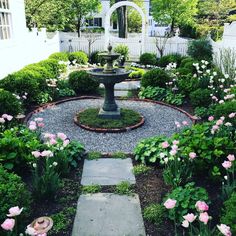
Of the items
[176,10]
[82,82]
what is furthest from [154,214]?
[176,10]

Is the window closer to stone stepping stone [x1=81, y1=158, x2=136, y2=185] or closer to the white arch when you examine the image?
stone stepping stone [x1=81, y1=158, x2=136, y2=185]

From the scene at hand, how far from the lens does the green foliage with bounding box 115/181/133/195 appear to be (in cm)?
370

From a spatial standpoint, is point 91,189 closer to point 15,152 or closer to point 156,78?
point 15,152

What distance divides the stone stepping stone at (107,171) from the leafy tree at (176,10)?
20.7 metres

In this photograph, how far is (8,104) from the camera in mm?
5637

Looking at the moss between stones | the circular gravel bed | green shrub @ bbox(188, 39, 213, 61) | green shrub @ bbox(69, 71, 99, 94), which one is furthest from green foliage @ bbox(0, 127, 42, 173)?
green shrub @ bbox(188, 39, 213, 61)

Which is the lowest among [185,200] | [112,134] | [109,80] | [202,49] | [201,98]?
[112,134]

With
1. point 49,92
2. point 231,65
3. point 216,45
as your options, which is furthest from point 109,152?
point 216,45

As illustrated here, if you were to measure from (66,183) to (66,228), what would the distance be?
96 cm

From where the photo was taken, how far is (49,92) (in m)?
8.38

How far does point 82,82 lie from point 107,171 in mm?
5159

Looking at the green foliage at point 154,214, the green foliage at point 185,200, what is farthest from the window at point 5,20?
the green foliage at point 185,200

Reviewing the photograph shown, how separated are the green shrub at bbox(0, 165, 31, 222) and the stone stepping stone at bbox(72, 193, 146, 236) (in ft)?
2.09

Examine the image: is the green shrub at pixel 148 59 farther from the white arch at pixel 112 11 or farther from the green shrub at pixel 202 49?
the green shrub at pixel 202 49
